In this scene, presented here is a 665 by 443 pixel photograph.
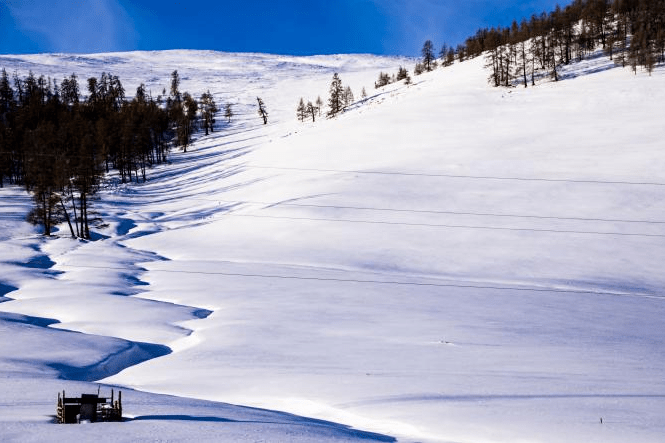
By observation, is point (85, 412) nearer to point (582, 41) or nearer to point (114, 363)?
Answer: point (114, 363)

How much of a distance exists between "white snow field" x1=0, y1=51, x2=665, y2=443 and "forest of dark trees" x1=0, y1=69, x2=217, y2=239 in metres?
3.13

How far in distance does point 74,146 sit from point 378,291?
60127mm

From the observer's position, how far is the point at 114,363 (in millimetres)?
12664

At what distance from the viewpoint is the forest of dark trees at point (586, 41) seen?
260 ft

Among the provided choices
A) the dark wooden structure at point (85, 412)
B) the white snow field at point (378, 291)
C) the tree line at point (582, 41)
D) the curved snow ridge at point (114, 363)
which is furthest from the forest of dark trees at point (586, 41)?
the dark wooden structure at point (85, 412)

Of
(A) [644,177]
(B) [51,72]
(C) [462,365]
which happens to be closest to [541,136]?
(A) [644,177]

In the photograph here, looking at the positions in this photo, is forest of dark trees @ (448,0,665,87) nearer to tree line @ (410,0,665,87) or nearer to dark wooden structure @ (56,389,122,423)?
tree line @ (410,0,665,87)

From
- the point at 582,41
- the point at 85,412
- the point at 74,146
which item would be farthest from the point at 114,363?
the point at 582,41

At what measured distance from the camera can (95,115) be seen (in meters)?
100

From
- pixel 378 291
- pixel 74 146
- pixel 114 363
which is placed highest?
pixel 74 146

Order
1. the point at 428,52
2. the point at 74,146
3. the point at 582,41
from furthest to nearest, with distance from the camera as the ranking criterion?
the point at 428,52
the point at 582,41
the point at 74,146

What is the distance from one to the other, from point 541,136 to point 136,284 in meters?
44.1

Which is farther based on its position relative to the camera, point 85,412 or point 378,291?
point 378,291

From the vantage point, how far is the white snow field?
8.91m
